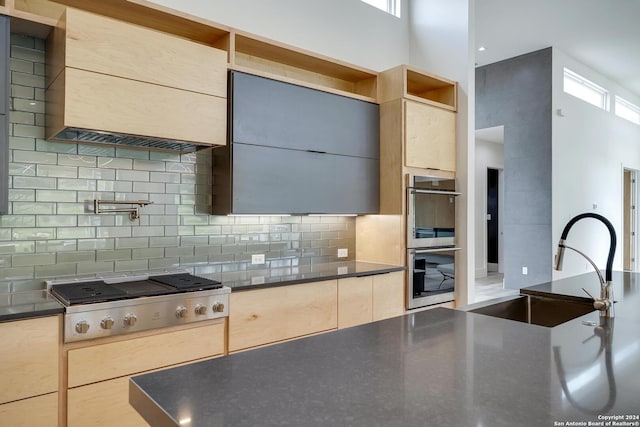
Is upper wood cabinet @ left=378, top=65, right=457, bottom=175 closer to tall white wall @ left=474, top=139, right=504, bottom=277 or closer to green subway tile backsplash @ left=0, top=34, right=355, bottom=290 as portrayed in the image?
green subway tile backsplash @ left=0, top=34, right=355, bottom=290

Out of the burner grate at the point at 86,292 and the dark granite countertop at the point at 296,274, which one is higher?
the burner grate at the point at 86,292

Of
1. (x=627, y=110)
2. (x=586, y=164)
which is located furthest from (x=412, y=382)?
(x=627, y=110)

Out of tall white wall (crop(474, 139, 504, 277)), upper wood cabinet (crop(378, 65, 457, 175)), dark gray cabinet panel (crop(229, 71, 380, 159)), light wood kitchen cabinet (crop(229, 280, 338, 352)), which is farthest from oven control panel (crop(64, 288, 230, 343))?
tall white wall (crop(474, 139, 504, 277))

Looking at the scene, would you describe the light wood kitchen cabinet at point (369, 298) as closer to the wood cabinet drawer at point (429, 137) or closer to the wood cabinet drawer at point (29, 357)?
the wood cabinet drawer at point (429, 137)

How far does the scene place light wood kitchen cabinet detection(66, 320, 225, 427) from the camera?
1943mm

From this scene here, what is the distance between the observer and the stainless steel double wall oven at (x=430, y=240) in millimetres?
3627

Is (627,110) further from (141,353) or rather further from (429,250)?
(141,353)

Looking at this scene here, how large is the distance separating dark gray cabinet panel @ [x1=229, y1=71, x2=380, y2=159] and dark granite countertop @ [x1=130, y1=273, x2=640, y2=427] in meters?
1.90

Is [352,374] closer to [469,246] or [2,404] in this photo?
[2,404]

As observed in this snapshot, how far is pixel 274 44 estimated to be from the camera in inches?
124

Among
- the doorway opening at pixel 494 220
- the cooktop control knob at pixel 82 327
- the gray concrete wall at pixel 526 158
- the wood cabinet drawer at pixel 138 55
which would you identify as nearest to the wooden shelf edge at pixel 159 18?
the wood cabinet drawer at pixel 138 55

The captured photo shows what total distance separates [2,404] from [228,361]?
4.21ft

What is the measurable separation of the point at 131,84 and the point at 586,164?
7.62 meters

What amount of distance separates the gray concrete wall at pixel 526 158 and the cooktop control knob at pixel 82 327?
6.37 metres
